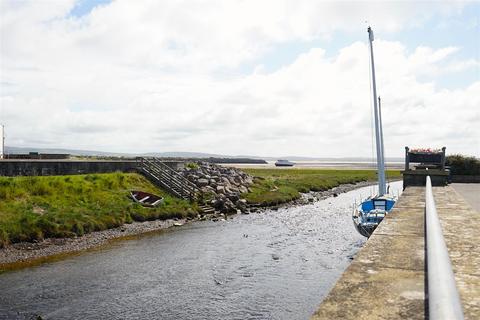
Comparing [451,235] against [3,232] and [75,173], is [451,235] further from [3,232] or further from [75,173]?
[75,173]

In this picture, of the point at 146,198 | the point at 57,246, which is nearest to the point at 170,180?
the point at 146,198

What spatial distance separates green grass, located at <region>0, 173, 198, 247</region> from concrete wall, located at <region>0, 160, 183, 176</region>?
2051 millimetres

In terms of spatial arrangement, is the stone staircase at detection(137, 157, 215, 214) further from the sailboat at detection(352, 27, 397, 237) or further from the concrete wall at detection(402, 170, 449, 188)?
the concrete wall at detection(402, 170, 449, 188)

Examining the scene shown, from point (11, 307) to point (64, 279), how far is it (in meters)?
3.28

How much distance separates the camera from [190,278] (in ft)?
58.2

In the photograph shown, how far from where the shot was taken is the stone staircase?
38531 millimetres

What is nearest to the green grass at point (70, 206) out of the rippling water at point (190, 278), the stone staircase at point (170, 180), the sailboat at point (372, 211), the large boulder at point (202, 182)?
the stone staircase at point (170, 180)

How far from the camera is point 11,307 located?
1402 cm

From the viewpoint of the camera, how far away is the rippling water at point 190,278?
14062 mm

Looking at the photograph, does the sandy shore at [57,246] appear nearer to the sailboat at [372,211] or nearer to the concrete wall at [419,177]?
the sailboat at [372,211]

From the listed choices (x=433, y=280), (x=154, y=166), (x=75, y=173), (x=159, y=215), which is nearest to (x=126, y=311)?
(x=433, y=280)

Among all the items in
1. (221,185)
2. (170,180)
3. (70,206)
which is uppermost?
(170,180)

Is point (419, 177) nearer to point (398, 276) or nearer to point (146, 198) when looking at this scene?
point (398, 276)

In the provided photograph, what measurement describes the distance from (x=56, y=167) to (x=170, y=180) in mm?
10331
